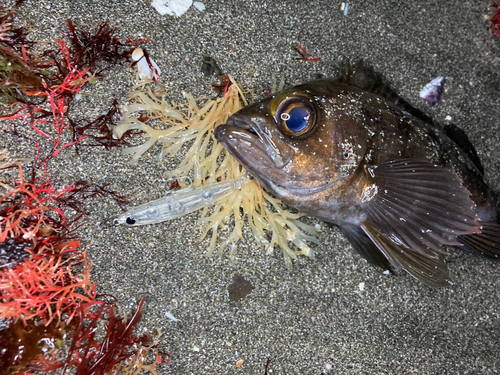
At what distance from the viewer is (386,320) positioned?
116 inches

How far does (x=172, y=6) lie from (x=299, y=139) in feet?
5.74

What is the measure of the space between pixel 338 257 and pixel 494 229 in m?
1.45

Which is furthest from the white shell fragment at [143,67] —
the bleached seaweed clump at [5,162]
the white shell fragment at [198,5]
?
the bleached seaweed clump at [5,162]

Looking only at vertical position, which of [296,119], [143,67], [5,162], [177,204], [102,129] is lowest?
[5,162]

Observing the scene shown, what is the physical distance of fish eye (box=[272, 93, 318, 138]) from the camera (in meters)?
2.18

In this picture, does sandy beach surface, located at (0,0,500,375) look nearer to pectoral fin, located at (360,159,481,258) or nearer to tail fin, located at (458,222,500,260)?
tail fin, located at (458,222,500,260)

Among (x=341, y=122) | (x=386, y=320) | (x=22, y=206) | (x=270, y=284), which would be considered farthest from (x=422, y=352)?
(x=22, y=206)

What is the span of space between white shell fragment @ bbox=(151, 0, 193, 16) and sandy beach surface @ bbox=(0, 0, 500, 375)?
5 centimetres

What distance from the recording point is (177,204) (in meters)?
2.73

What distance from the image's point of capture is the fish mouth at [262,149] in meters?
2.18

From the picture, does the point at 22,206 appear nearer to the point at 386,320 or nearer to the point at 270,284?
the point at 270,284

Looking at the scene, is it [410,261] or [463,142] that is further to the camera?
[463,142]

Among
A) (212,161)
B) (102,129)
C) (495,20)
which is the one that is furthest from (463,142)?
(102,129)

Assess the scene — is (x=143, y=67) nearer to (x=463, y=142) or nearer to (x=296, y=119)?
(x=296, y=119)
